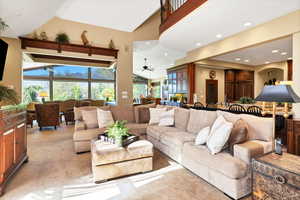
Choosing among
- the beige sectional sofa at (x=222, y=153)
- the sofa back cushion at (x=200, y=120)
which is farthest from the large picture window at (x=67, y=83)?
the beige sectional sofa at (x=222, y=153)

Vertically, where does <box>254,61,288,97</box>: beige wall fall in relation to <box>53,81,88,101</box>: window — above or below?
above

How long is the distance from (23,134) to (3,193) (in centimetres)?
112

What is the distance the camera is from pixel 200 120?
3062 mm

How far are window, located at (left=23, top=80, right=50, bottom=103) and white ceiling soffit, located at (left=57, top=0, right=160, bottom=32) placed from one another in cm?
575

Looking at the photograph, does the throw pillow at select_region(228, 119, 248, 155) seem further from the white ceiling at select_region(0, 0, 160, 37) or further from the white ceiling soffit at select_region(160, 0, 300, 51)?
the white ceiling at select_region(0, 0, 160, 37)

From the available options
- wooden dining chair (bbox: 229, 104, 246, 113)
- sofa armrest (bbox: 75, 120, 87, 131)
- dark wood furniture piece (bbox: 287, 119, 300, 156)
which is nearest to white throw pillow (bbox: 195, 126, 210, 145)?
dark wood furniture piece (bbox: 287, 119, 300, 156)

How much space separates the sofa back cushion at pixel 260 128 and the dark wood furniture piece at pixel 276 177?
0.54 metres

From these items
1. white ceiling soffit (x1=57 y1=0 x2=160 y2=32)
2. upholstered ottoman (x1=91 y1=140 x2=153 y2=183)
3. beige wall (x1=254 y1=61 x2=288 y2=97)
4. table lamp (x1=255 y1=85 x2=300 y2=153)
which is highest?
white ceiling soffit (x1=57 y1=0 x2=160 y2=32)

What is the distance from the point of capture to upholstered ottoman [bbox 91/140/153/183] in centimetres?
216

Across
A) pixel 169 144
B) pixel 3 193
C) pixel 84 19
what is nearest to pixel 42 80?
pixel 84 19

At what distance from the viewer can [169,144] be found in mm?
2979

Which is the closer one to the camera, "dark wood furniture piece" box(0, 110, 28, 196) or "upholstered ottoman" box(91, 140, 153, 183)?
"dark wood furniture piece" box(0, 110, 28, 196)

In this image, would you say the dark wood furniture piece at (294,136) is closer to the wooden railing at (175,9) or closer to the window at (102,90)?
the wooden railing at (175,9)

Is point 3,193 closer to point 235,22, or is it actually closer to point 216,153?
point 216,153
